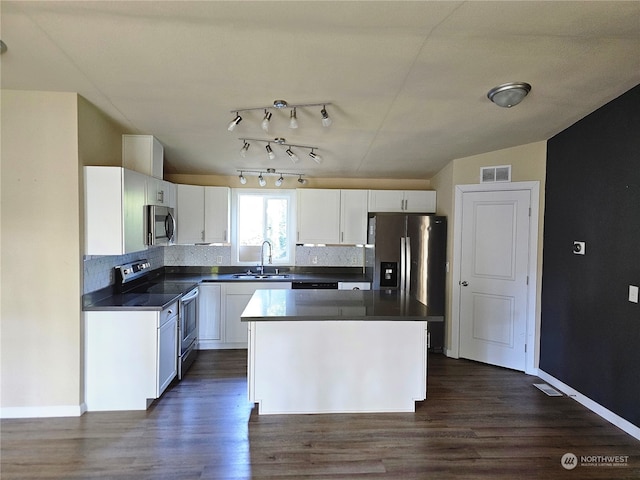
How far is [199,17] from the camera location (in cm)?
174

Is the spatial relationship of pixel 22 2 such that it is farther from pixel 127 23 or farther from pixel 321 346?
pixel 321 346

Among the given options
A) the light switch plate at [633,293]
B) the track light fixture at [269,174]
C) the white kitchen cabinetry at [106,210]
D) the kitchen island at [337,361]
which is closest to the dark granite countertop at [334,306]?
the kitchen island at [337,361]

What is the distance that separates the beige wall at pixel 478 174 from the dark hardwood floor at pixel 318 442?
1.31 m

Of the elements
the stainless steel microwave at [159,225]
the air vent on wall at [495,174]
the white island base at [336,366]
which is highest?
the air vent on wall at [495,174]

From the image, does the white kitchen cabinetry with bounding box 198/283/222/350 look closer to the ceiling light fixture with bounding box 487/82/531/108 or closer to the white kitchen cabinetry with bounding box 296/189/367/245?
the white kitchen cabinetry with bounding box 296/189/367/245

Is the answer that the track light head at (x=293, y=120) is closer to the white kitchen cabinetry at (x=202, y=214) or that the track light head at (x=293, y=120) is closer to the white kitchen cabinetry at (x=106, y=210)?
the white kitchen cabinetry at (x=106, y=210)

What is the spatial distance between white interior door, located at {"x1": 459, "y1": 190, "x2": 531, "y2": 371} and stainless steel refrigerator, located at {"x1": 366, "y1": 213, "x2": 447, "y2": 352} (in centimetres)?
26

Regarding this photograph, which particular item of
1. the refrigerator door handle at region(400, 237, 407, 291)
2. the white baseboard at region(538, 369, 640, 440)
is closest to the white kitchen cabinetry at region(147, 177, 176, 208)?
the refrigerator door handle at region(400, 237, 407, 291)

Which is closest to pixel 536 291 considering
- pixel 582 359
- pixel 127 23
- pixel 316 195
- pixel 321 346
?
pixel 582 359

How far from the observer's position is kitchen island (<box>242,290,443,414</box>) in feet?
8.86

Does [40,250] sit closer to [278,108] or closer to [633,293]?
[278,108]

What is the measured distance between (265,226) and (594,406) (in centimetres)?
400

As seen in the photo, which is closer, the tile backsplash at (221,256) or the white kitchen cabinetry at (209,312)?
the white kitchen cabinetry at (209,312)

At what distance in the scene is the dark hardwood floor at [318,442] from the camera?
211 centimetres
